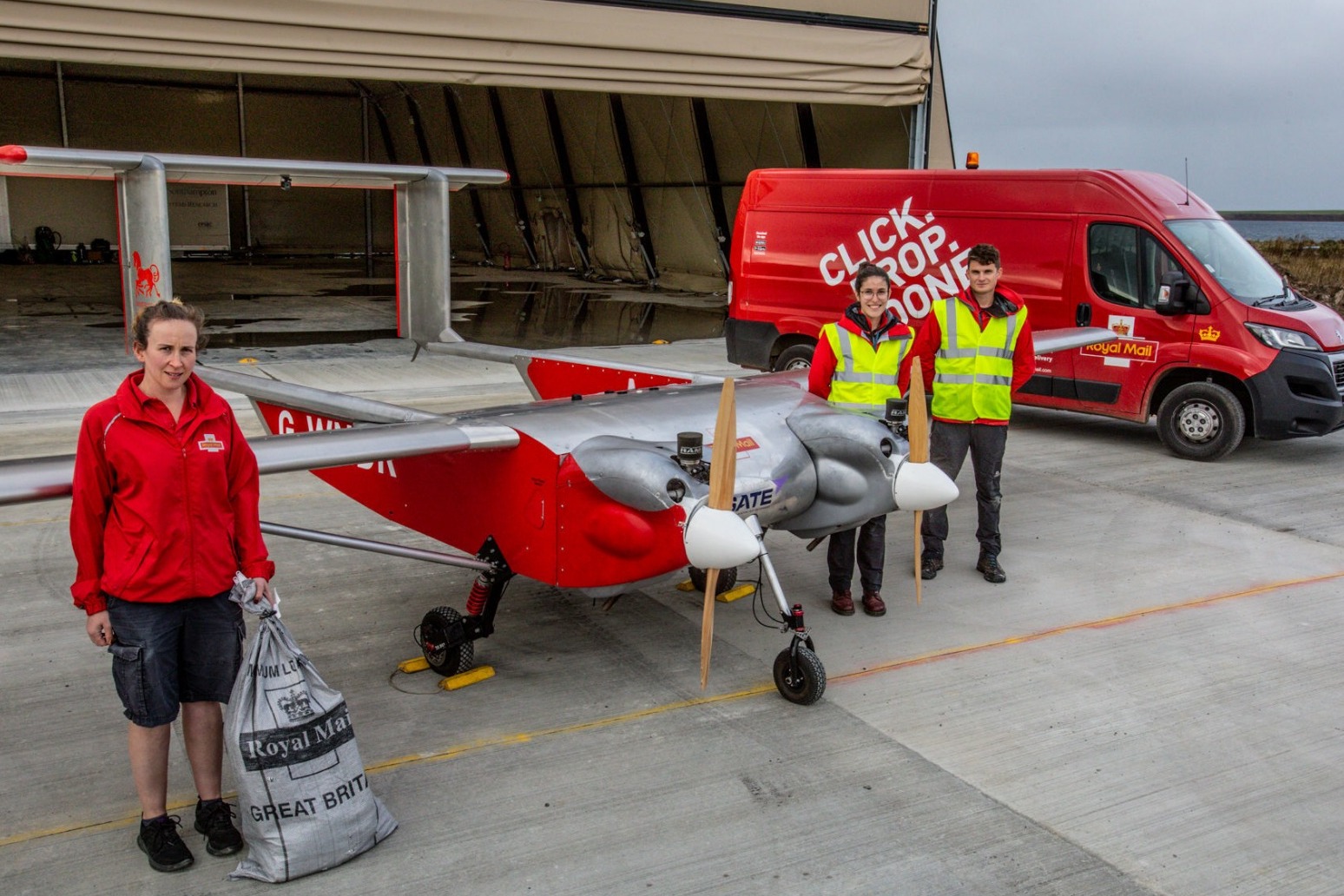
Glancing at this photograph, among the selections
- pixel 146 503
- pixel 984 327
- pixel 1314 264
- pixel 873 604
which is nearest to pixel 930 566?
pixel 873 604

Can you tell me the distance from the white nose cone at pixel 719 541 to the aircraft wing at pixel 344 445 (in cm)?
106

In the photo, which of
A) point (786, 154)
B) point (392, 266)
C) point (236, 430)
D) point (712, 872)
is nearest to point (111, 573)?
point (236, 430)

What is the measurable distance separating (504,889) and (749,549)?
153 cm

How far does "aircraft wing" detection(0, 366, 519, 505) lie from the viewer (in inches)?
149

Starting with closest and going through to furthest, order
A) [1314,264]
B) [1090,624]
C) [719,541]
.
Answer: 1. [719,541]
2. [1090,624]
3. [1314,264]

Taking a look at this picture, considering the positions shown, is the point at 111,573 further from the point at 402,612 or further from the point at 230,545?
the point at 402,612

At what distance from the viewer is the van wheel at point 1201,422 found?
9484 millimetres

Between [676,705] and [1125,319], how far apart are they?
6.80m

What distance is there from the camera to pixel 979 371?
6.42 metres

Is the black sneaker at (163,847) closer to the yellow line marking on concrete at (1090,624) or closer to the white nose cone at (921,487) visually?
the yellow line marking on concrete at (1090,624)

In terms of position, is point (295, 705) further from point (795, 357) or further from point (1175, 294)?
point (795, 357)

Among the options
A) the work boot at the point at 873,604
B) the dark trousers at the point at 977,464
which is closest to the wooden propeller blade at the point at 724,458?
the work boot at the point at 873,604

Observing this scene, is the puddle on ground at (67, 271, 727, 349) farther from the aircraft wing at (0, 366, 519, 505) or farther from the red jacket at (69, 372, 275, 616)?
the red jacket at (69, 372, 275, 616)

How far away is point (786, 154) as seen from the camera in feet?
78.3
